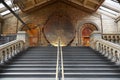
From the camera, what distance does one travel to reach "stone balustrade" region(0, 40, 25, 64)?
6.32 m

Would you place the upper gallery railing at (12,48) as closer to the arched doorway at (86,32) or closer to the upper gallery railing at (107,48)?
the upper gallery railing at (107,48)

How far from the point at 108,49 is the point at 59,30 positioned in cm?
746

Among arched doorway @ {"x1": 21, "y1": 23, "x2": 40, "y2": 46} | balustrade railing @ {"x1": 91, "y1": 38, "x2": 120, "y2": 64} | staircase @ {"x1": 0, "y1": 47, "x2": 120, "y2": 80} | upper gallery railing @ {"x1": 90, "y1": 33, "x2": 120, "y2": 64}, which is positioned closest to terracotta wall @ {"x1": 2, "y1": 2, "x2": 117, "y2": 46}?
arched doorway @ {"x1": 21, "y1": 23, "x2": 40, "y2": 46}

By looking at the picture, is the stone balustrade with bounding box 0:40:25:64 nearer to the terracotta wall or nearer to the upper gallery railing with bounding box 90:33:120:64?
the upper gallery railing with bounding box 90:33:120:64

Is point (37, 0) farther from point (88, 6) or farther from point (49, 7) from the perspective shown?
point (88, 6)

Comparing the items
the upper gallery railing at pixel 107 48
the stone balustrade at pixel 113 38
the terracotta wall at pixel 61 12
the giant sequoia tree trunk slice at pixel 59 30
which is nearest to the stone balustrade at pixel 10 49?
the upper gallery railing at pixel 107 48

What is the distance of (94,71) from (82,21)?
8.91 m

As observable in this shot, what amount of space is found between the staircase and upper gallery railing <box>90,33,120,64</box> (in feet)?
0.68

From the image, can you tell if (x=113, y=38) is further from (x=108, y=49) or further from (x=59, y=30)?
(x=59, y=30)

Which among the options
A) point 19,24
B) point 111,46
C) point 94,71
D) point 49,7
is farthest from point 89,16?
point 94,71

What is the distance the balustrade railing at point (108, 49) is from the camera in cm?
624

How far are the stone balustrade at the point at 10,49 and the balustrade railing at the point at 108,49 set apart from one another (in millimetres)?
3227

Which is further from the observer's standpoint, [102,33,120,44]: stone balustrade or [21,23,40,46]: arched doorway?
[21,23,40,46]: arched doorway

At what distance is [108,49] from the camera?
6945 millimetres
